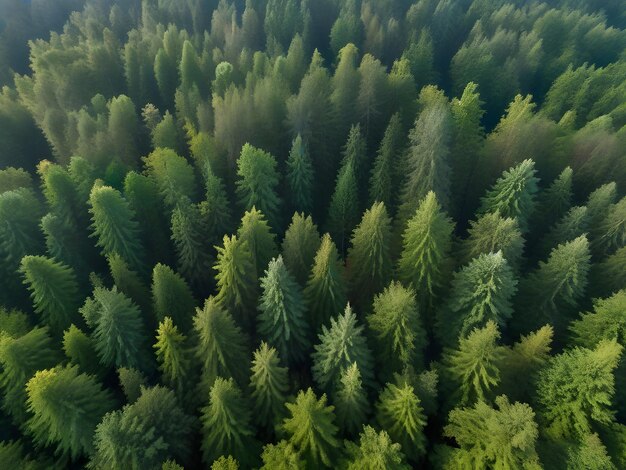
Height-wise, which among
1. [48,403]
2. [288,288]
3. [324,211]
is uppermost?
[288,288]

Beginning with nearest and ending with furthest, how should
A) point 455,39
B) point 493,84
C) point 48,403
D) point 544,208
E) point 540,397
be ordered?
point 48,403
point 540,397
point 544,208
point 493,84
point 455,39

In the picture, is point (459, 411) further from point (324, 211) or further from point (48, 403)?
point (324, 211)

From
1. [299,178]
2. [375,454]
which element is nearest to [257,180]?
[299,178]

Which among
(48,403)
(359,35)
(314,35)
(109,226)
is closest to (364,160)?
(109,226)

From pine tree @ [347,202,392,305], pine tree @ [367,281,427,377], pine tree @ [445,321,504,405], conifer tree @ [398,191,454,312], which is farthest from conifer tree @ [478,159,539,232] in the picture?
pine tree @ [367,281,427,377]

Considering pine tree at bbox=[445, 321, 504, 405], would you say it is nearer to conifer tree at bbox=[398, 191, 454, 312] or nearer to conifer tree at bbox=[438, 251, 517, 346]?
conifer tree at bbox=[438, 251, 517, 346]

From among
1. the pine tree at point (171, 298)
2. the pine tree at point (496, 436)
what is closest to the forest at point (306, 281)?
the pine tree at point (496, 436)
